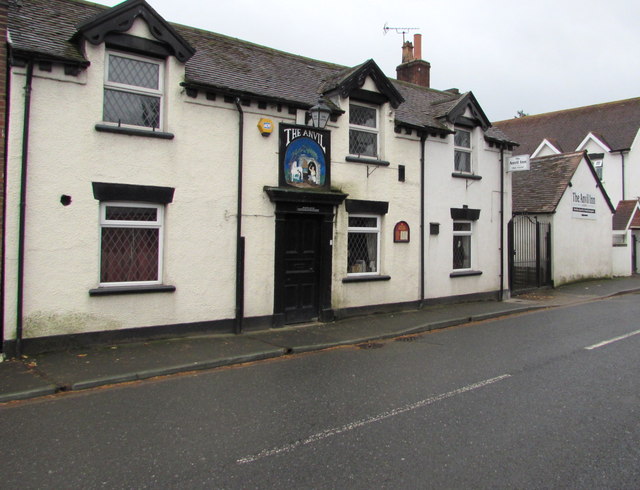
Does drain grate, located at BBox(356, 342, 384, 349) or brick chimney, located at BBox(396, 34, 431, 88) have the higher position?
brick chimney, located at BBox(396, 34, 431, 88)

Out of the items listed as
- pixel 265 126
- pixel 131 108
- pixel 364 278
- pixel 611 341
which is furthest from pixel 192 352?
pixel 611 341

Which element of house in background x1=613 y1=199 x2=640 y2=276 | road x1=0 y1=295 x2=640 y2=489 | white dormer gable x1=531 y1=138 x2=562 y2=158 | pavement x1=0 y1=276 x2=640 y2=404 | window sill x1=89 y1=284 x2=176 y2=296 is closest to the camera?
road x1=0 y1=295 x2=640 y2=489

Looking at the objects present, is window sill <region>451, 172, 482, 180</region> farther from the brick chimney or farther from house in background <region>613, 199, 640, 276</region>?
house in background <region>613, 199, 640, 276</region>

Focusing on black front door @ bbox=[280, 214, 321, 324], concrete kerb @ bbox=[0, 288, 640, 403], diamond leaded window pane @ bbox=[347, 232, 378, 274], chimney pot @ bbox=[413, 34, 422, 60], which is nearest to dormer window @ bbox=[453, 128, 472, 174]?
diamond leaded window pane @ bbox=[347, 232, 378, 274]

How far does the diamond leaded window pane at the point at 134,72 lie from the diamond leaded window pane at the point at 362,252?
567 cm

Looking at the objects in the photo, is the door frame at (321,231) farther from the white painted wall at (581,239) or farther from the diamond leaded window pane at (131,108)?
the white painted wall at (581,239)

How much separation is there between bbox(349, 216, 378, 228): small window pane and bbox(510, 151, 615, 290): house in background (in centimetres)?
614

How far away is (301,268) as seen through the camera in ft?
37.3

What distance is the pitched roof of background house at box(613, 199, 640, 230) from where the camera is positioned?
25.6 m

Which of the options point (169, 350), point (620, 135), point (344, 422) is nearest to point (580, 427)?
point (344, 422)

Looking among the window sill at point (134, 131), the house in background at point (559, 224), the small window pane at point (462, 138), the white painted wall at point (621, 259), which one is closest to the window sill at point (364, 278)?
the small window pane at point (462, 138)

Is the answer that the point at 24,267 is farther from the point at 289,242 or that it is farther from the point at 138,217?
the point at 289,242

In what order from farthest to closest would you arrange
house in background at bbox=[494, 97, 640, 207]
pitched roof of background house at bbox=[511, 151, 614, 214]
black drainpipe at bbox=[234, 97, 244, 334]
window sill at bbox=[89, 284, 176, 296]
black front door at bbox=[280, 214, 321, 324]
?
house in background at bbox=[494, 97, 640, 207] < pitched roof of background house at bbox=[511, 151, 614, 214] < black front door at bbox=[280, 214, 321, 324] < black drainpipe at bbox=[234, 97, 244, 334] < window sill at bbox=[89, 284, 176, 296]

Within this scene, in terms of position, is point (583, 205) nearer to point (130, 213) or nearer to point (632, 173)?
point (632, 173)
